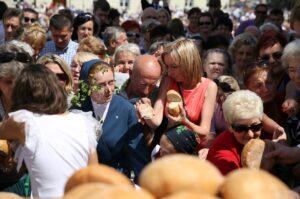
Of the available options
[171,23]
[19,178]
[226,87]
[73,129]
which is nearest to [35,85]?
[73,129]

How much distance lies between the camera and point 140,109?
175 inches

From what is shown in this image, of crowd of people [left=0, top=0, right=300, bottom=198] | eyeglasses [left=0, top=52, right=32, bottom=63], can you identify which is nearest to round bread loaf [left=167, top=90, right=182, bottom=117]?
crowd of people [left=0, top=0, right=300, bottom=198]

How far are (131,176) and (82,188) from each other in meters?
2.60

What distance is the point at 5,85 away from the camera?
14.7 ft

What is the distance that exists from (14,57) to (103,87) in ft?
2.81

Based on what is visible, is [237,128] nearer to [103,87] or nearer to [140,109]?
[140,109]

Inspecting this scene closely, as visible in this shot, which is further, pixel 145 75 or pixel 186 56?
pixel 145 75

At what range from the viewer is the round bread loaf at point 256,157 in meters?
3.30

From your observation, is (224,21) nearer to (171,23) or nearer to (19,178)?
(171,23)

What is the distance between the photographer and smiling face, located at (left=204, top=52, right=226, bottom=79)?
229 inches

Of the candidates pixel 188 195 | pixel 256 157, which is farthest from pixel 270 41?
pixel 188 195

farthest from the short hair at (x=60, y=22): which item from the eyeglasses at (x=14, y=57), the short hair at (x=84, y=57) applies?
the eyeglasses at (x=14, y=57)

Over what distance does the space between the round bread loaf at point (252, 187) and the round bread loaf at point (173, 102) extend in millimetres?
2561

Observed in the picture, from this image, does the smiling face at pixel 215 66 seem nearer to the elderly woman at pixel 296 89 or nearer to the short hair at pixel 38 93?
the elderly woman at pixel 296 89
